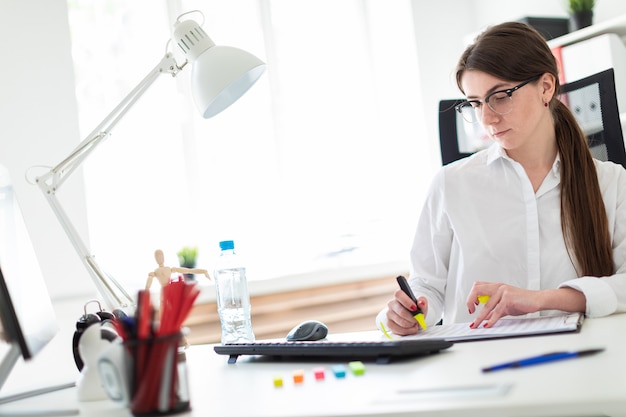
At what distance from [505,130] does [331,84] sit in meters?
2.40

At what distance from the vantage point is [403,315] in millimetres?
1333

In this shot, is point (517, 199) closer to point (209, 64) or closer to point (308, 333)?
point (308, 333)

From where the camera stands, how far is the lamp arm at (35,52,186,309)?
1.41 meters

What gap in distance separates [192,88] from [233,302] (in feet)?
2.51

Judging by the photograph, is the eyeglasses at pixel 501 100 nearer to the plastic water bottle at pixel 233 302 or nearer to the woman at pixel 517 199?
the woman at pixel 517 199

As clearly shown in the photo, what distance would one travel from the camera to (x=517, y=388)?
30.7 inches

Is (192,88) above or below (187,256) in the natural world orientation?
above

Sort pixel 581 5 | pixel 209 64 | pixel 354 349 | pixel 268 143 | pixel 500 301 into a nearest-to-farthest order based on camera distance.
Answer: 1. pixel 354 349
2. pixel 500 301
3. pixel 209 64
4. pixel 581 5
5. pixel 268 143

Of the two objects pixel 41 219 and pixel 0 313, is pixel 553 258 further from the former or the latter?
pixel 41 219

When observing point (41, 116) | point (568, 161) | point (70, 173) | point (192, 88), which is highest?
point (41, 116)

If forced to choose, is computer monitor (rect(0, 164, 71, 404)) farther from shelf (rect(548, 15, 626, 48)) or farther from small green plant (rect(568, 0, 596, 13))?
small green plant (rect(568, 0, 596, 13))

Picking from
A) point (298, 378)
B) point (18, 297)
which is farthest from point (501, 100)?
point (18, 297)

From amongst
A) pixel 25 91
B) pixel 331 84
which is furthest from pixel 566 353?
pixel 331 84

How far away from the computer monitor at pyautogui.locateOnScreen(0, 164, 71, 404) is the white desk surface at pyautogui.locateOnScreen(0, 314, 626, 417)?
0.09m
